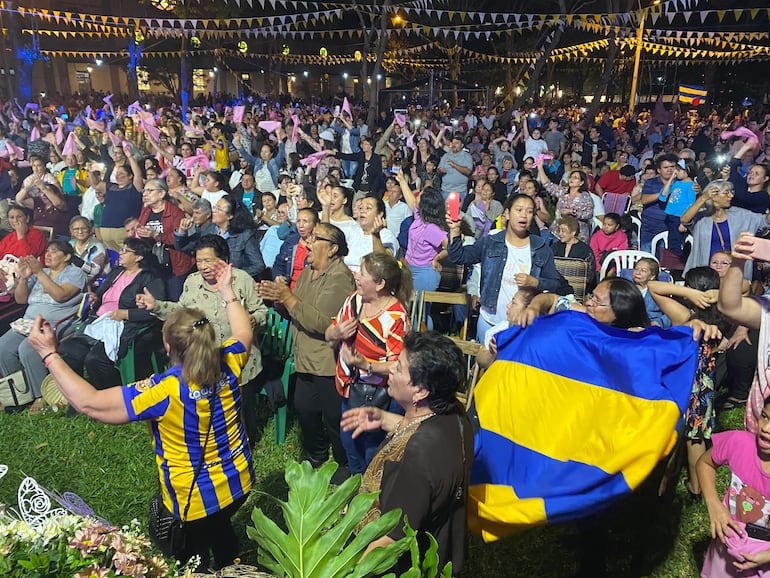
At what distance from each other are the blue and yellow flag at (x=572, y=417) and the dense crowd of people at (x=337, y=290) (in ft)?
0.80

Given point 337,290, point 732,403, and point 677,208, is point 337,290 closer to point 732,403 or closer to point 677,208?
point 732,403

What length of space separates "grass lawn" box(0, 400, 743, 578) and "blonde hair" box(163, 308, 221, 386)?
3.84 feet

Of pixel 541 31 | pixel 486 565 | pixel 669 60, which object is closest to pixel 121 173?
pixel 486 565

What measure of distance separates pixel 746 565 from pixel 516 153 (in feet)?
44.5

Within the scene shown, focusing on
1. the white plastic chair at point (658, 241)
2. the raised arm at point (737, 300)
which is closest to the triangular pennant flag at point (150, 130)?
the white plastic chair at point (658, 241)

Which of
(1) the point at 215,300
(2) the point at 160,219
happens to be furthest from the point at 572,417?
(2) the point at 160,219

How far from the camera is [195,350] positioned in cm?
278

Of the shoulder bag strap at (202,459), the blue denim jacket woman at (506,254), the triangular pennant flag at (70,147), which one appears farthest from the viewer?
the triangular pennant flag at (70,147)

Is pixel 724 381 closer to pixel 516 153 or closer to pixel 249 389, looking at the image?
pixel 249 389

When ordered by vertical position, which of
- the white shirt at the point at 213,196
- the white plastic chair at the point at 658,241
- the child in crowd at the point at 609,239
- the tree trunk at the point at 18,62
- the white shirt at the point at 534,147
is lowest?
the white plastic chair at the point at 658,241

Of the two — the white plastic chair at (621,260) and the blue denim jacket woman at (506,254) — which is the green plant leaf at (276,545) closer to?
the blue denim jacket woman at (506,254)

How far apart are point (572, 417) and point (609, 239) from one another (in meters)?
4.24

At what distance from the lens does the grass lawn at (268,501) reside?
145 inches

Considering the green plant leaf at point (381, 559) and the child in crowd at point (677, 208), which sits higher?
the green plant leaf at point (381, 559)
